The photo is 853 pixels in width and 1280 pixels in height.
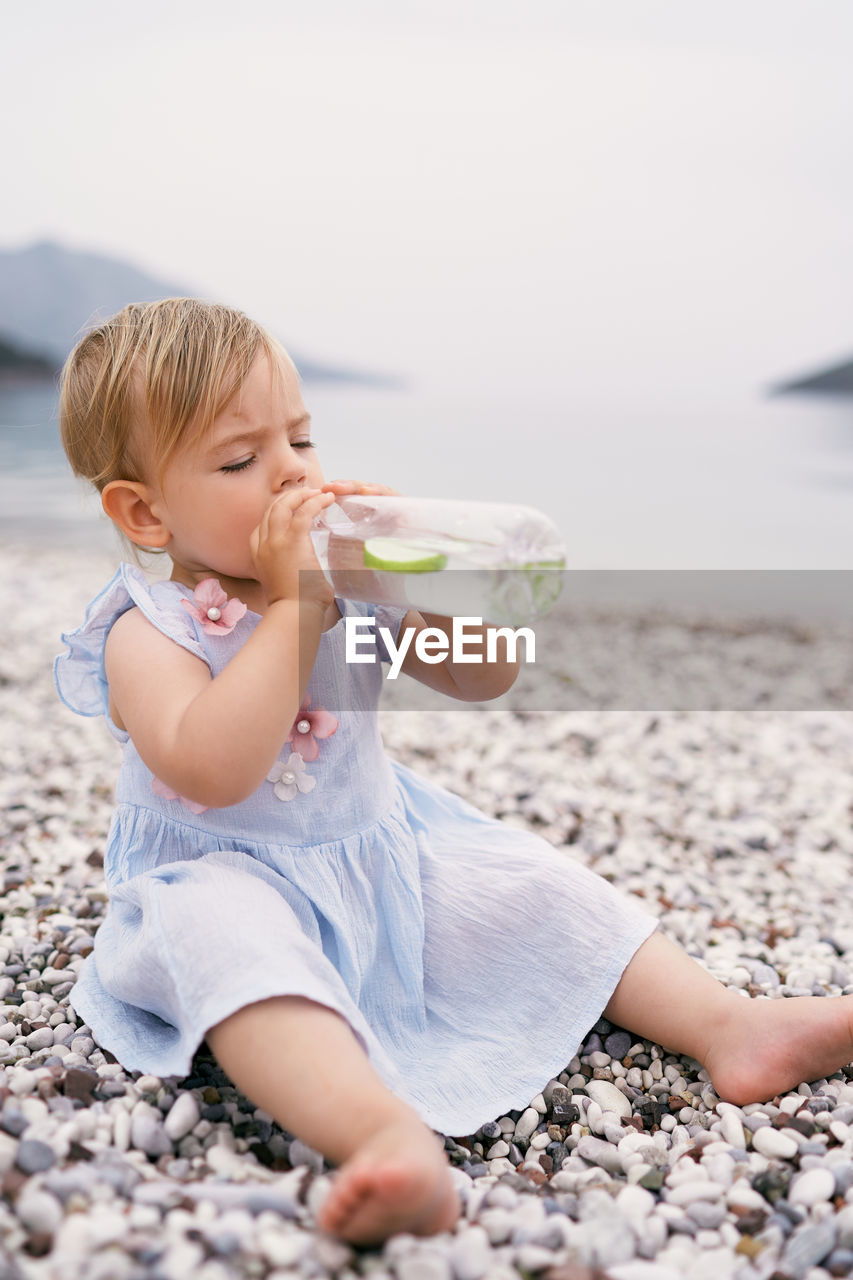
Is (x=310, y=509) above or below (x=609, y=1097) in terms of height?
above

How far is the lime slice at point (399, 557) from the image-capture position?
1925mm

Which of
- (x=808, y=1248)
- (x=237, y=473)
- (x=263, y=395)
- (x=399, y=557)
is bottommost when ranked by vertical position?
(x=808, y=1248)

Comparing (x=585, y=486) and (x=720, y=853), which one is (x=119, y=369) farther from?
(x=585, y=486)

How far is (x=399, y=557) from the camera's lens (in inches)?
76.8

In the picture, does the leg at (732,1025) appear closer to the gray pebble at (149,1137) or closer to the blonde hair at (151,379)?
the gray pebble at (149,1137)

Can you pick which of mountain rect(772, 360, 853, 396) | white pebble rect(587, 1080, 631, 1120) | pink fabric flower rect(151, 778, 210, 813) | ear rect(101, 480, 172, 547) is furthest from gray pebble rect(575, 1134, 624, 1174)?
mountain rect(772, 360, 853, 396)

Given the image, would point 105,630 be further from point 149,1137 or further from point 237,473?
point 149,1137

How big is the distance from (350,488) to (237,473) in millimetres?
218

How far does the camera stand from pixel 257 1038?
1680mm

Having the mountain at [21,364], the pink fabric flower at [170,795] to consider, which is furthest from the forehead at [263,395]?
the mountain at [21,364]

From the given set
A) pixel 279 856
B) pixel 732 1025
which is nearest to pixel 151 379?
pixel 279 856

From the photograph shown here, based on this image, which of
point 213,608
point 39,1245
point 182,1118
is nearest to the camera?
point 39,1245

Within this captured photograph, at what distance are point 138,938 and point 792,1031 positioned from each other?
4.08ft

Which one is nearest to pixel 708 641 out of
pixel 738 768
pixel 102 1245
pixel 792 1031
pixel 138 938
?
pixel 738 768
